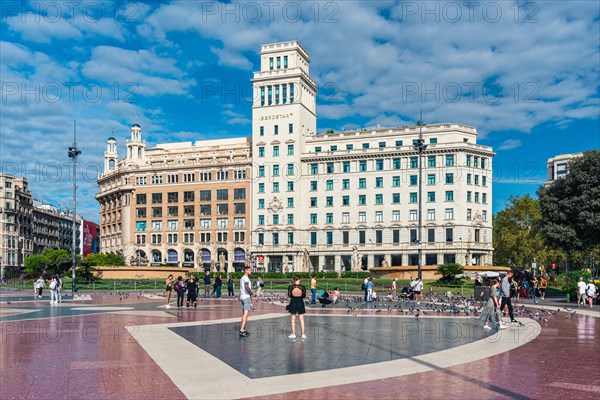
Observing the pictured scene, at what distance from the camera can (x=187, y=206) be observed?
332ft

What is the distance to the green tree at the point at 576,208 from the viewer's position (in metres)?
44.0

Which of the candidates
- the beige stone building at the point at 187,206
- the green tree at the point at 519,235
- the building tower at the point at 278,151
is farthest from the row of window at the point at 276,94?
the green tree at the point at 519,235

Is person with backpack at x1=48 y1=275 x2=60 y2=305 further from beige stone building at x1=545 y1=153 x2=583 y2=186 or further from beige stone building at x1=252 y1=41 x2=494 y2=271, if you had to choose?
beige stone building at x1=545 y1=153 x2=583 y2=186

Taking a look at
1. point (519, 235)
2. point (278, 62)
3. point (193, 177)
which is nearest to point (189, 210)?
point (193, 177)

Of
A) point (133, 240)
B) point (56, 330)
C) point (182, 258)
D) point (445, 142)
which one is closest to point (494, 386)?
point (56, 330)

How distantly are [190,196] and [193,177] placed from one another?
3422 mm

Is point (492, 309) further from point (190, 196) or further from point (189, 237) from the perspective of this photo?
point (190, 196)

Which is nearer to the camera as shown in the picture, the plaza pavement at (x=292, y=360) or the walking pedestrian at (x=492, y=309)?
the plaza pavement at (x=292, y=360)

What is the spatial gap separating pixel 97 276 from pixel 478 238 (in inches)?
2152

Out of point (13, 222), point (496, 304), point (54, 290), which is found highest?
point (13, 222)

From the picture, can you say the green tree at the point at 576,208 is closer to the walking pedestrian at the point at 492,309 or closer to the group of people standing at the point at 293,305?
the walking pedestrian at the point at 492,309

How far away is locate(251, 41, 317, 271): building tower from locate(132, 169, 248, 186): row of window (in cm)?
386

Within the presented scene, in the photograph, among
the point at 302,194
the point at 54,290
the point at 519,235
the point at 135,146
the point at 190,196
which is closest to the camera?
the point at 54,290

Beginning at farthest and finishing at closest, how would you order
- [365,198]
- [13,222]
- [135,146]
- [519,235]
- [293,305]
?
[13,222], [135,146], [365,198], [519,235], [293,305]
